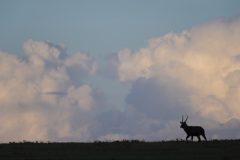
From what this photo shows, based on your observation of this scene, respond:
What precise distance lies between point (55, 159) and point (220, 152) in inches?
434

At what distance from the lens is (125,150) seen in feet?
141

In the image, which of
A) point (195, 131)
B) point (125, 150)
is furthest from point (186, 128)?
point (125, 150)

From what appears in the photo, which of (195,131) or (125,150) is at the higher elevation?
(195,131)

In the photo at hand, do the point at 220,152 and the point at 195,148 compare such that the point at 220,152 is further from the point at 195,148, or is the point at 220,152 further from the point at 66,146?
the point at 66,146

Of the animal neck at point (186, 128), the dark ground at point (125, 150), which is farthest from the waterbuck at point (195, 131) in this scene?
the dark ground at point (125, 150)

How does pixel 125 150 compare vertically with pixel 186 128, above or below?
below

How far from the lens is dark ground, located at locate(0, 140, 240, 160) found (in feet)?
125

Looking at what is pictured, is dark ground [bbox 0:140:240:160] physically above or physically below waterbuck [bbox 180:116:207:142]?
below

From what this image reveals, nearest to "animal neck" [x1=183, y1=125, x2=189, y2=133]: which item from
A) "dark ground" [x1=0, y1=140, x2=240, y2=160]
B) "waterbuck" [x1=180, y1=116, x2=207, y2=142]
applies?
"waterbuck" [x1=180, y1=116, x2=207, y2=142]

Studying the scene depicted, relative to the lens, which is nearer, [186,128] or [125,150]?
[125,150]

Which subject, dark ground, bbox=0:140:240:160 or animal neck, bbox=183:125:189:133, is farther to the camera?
animal neck, bbox=183:125:189:133

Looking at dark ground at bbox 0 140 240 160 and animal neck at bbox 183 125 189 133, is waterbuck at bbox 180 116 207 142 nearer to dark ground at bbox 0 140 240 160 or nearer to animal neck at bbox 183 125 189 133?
animal neck at bbox 183 125 189 133

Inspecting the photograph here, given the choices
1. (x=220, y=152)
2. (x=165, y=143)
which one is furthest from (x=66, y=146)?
(x=220, y=152)

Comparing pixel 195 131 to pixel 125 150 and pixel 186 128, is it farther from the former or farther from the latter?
pixel 125 150
